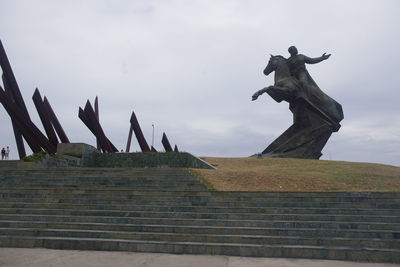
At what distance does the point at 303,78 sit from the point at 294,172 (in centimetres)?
994

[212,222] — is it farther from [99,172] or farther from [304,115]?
[304,115]

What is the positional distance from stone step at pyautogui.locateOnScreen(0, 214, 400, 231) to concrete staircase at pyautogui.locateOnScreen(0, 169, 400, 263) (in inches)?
0.8

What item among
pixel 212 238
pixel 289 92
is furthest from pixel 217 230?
pixel 289 92

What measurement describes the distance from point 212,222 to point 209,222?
0.06 metres

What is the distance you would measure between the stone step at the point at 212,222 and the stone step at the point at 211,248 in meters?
0.96

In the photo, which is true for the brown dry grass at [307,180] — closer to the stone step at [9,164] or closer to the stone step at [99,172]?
the stone step at [99,172]

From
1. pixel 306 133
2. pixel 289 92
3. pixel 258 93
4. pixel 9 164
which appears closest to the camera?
pixel 9 164

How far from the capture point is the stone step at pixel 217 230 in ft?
21.6

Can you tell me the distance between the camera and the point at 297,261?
5.59 meters

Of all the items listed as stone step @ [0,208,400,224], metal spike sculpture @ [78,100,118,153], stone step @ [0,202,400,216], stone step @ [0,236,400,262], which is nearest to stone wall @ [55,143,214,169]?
metal spike sculpture @ [78,100,118,153]

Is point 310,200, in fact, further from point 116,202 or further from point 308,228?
point 116,202

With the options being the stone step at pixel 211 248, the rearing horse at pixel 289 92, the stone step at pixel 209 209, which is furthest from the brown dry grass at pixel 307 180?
the rearing horse at pixel 289 92

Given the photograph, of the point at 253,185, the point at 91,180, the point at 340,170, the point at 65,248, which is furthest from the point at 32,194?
the point at 340,170

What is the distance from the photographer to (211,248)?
612 cm
